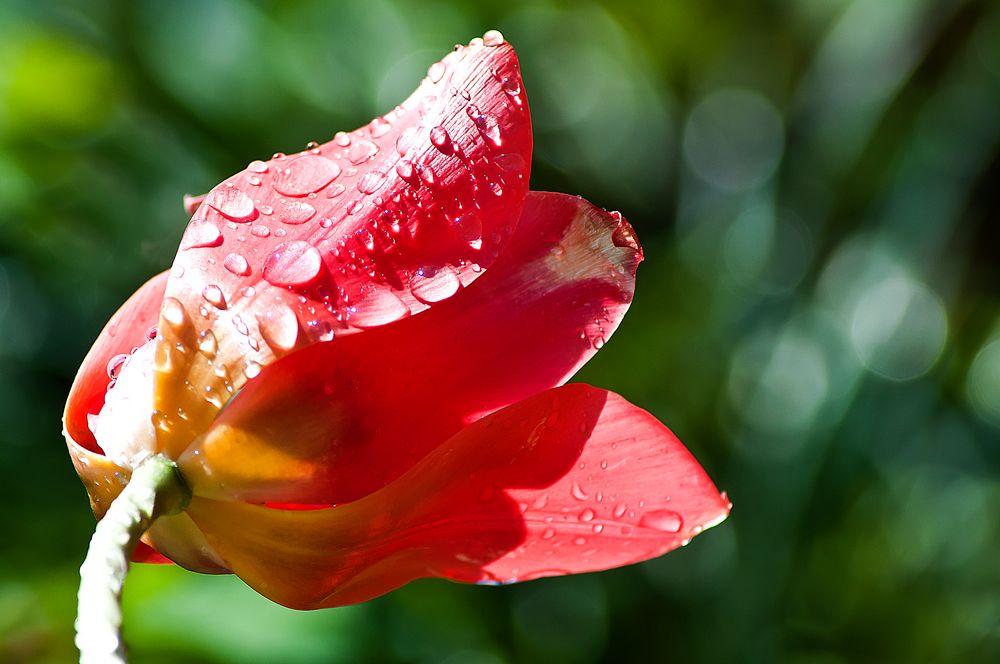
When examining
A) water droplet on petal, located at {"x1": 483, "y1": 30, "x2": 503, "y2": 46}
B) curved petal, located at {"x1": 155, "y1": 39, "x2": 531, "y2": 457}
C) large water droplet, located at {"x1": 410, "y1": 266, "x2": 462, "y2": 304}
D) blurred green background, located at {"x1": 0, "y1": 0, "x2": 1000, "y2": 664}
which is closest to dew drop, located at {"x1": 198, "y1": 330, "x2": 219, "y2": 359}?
curved petal, located at {"x1": 155, "y1": 39, "x2": 531, "y2": 457}

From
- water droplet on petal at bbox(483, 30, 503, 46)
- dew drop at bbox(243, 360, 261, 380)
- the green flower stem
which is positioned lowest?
the green flower stem

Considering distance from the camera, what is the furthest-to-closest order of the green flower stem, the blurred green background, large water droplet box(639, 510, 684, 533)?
the blurred green background < large water droplet box(639, 510, 684, 533) < the green flower stem

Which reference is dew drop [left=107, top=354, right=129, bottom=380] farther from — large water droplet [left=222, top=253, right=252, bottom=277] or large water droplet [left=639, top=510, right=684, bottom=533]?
large water droplet [left=639, top=510, right=684, bottom=533]

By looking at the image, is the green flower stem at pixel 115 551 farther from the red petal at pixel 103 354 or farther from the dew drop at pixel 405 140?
the dew drop at pixel 405 140

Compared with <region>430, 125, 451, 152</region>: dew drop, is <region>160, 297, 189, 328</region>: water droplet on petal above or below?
below

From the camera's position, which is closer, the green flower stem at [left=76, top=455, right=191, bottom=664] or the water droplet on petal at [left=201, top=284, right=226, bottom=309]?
the green flower stem at [left=76, top=455, right=191, bottom=664]

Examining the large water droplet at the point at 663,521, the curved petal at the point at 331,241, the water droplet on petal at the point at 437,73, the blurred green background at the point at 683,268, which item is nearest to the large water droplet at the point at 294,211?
the curved petal at the point at 331,241

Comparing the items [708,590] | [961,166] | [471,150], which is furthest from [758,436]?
[471,150]
